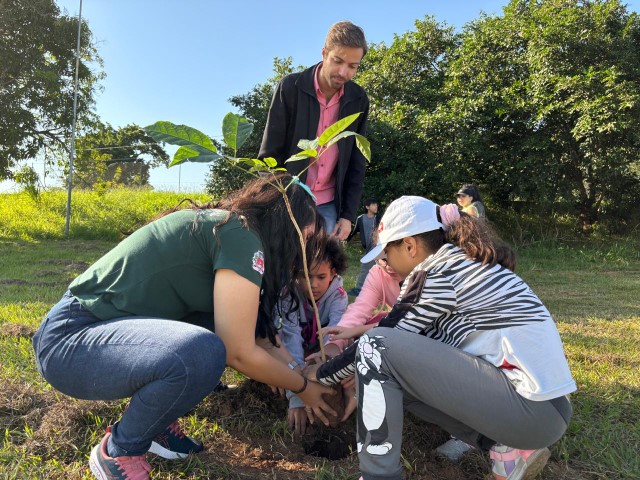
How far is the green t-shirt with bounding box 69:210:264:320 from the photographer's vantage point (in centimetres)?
158

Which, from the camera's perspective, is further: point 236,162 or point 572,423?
point 572,423

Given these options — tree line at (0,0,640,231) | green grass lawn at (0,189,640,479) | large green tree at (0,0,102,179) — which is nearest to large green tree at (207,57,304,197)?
tree line at (0,0,640,231)

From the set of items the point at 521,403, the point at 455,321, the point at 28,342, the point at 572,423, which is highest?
the point at 455,321

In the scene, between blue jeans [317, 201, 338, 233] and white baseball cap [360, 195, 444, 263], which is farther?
blue jeans [317, 201, 338, 233]

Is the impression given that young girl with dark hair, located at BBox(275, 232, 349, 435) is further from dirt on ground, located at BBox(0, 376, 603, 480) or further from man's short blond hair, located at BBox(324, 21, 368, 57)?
man's short blond hair, located at BBox(324, 21, 368, 57)

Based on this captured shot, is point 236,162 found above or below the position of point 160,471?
above

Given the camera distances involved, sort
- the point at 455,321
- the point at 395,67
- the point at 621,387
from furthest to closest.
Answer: the point at 395,67
the point at 621,387
the point at 455,321

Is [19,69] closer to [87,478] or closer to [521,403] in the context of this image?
[87,478]

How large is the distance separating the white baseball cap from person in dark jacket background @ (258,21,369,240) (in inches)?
40.7

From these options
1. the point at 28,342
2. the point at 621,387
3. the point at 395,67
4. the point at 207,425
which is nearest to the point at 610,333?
the point at 621,387

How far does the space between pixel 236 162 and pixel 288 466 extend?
109 centimetres

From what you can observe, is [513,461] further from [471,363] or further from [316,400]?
[316,400]

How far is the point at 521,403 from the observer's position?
1451 millimetres

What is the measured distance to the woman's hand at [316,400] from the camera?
1837 mm
